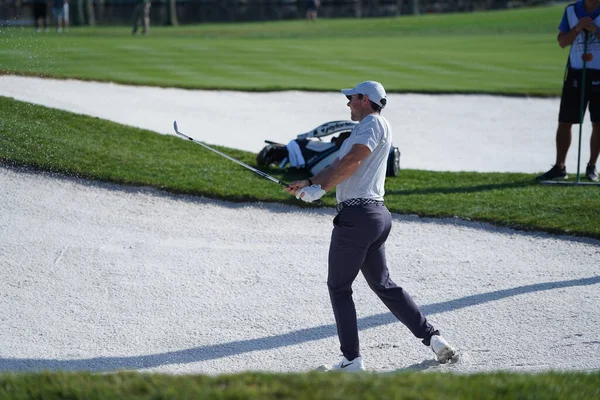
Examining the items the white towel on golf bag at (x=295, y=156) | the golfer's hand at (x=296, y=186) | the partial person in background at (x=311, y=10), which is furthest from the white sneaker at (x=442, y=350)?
the partial person in background at (x=311, y=10)

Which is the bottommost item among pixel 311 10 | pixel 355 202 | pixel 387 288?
pixel 387 288

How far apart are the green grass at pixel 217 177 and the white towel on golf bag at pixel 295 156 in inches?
6.9

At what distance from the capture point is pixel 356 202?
626 centimetres

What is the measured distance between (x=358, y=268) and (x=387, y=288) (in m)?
0.37

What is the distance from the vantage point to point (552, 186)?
39.3ft

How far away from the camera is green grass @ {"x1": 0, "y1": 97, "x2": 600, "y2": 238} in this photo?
34.8 feet

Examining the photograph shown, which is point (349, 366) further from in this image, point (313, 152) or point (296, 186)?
point (313, 152)

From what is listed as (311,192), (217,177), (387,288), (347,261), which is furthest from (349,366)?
(217,177)

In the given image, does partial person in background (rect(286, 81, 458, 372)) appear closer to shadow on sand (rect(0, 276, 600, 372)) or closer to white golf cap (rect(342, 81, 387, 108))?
white golf cap (rect(342, 81, 387, 108))

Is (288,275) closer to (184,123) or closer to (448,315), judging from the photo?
(448,315)

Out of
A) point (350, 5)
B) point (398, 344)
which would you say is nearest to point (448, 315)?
point (398, 344)

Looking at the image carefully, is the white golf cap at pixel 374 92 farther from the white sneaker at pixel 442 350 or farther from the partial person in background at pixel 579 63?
the partial person in background at pixel 579 63

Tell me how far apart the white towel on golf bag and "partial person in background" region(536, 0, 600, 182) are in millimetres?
3684

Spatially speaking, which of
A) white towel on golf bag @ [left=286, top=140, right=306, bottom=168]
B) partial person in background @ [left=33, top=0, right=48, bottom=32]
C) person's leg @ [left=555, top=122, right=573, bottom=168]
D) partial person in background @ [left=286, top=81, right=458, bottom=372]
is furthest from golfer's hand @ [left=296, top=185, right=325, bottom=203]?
partial person in background @ [left=33, top=0, right=48, bottom=32]
